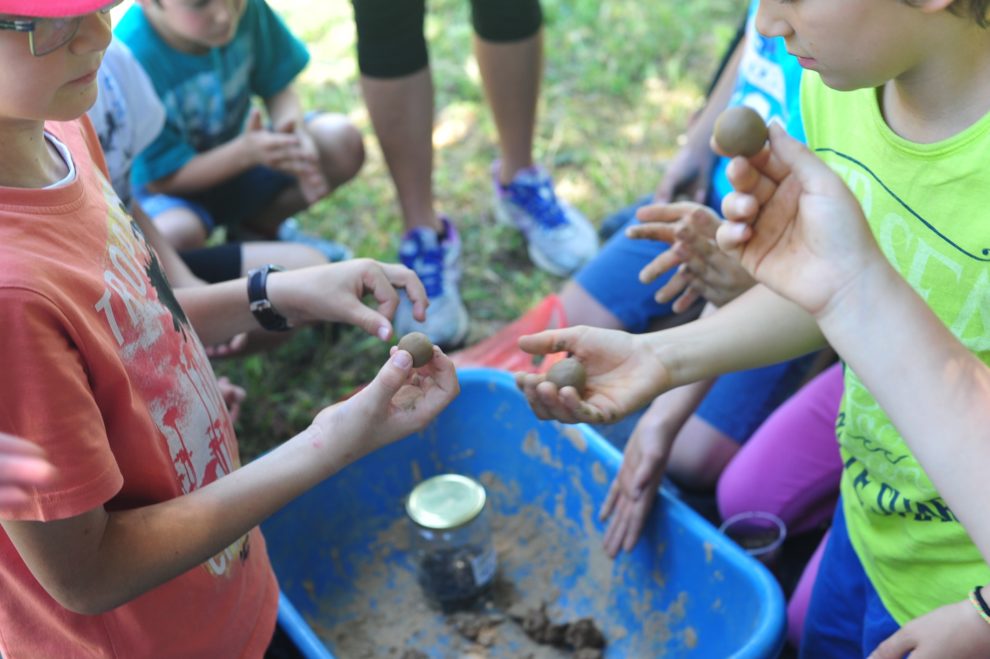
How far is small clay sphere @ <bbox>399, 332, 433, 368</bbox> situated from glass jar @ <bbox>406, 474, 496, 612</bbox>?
58 cm

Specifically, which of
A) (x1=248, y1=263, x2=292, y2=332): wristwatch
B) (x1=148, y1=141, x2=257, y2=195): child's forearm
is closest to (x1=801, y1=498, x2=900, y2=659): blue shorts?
(x1=248, y1=263, x2=292, y2=332): wristwatch

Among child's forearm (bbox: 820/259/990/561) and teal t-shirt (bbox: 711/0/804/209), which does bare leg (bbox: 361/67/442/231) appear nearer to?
teal t-shirt (bbox: 711/0/804/209)

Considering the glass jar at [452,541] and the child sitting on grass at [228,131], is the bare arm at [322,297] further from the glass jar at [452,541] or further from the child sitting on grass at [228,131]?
the child sitting on grass at [228,131]

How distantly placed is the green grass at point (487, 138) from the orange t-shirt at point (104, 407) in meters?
1.08

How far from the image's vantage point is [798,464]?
1929 millimetres

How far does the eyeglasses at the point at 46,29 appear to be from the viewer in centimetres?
85

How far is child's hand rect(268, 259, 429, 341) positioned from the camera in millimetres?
1307

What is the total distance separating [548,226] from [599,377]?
1.45 m

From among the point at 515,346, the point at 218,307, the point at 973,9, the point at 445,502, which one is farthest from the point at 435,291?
the point at 973,9

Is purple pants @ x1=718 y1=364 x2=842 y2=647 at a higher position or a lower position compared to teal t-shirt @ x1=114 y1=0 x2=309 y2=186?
lower

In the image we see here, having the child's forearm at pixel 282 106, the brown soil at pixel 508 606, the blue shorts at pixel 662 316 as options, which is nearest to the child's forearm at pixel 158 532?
the brown soil at pixel 508 606

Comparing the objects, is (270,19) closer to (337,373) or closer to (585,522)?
(337,373)

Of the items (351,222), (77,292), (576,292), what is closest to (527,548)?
(576,292)

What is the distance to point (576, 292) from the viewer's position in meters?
2.34
